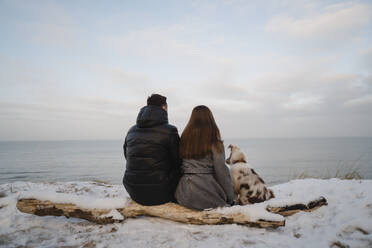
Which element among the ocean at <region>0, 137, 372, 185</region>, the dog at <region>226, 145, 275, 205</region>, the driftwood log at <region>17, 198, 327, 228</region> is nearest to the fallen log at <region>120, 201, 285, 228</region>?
the driftwood log at <region>17, 198, 327, 228</region>

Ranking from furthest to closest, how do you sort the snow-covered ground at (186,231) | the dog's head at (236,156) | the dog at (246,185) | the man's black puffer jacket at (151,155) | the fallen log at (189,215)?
the dog's head at (236,156)
the dog at (246,185)
the man's black puffer jacket at (151,155)
the fallen log at (189,215)
the snow-covered ground at (186,231)

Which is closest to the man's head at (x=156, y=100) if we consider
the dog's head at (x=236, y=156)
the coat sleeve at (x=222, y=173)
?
the coat sleeve at (x=222, y=173)

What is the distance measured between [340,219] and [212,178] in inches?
94.1

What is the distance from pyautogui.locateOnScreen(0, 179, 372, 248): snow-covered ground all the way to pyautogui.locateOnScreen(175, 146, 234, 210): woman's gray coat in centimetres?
42

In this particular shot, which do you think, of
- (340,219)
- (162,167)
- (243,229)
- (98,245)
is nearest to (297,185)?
(340,219)

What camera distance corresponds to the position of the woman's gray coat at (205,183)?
3.83 metres

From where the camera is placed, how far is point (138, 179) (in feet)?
12.4

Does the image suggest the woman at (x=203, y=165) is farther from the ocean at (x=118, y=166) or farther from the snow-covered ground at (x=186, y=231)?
the ocean at (x=118, y=166)

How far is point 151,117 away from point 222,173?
1.66 metres

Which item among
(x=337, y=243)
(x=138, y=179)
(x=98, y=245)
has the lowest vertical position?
(x=98, y=245)

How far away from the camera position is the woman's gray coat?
383 centimetres

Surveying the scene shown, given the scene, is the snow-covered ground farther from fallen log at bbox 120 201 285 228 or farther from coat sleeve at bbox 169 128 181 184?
coat sleeve at bbox 169 128 181 184

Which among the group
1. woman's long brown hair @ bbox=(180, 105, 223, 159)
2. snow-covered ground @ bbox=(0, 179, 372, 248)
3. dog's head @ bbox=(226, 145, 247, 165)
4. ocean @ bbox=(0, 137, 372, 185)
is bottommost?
ocean @ bbox=(0, 137, 372, 185)

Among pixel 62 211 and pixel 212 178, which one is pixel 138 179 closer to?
pixel 212 178
